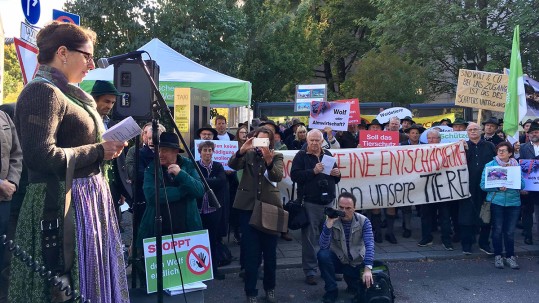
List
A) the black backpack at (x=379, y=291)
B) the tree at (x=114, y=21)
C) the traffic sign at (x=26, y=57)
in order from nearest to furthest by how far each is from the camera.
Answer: the traffic sign at (x=26, y=57) → the black backpack at (x=379, y=291) → the tree at (x=114, y=21)

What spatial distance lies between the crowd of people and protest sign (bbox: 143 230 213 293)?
0.46 m

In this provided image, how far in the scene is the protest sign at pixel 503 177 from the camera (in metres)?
6.78

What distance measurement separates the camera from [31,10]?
17.1 feet

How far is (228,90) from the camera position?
33.3 ft

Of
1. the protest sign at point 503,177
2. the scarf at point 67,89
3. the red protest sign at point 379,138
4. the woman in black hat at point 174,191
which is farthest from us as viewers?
the red protest sign at point 379,138

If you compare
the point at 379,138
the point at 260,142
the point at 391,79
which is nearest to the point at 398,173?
the point at 379,138

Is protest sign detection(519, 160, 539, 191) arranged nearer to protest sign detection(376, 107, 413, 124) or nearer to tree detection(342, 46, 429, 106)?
protest sign detection(376, 107, 413, 124)

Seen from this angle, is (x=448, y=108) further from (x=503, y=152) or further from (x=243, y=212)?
(x=243, y=212)

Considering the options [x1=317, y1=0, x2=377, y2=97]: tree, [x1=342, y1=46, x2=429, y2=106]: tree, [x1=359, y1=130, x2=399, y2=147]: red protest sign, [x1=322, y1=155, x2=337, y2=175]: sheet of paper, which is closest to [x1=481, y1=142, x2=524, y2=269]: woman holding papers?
[x1=359, y1=130, x2=399, y2=147]: red protest sign

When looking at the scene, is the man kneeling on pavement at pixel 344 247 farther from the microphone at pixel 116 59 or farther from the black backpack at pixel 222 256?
the microphone at pixel 116 59

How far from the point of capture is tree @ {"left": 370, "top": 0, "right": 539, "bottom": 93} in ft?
59.3

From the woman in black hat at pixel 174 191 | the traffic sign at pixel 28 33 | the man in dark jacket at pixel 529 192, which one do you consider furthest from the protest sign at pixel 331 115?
the traffic sign at pixel 28 33

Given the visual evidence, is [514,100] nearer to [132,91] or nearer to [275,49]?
[132,91]

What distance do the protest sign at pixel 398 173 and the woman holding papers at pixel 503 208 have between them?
1008 mm
